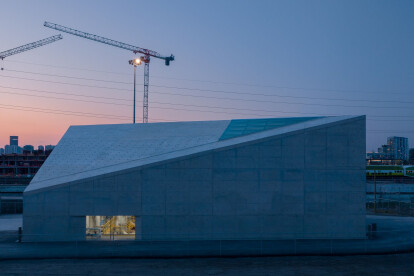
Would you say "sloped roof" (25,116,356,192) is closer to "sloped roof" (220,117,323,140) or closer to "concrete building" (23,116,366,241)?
"sloped roof" (220,117,323,140)

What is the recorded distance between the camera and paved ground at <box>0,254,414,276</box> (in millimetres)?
18078

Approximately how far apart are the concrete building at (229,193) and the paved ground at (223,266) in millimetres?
5347

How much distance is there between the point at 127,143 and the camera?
33.0 m

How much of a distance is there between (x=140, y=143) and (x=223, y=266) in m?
16.3

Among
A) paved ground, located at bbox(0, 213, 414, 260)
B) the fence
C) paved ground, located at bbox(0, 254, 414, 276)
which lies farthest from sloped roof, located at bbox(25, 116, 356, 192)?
the fence

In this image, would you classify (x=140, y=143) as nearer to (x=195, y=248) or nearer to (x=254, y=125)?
(x=254, y=125)

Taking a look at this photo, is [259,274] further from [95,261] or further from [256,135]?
[256,135]

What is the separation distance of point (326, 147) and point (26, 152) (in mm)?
128236

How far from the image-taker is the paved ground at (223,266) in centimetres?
1808

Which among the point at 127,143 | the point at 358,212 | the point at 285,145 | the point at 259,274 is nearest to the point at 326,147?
the point at 285,145

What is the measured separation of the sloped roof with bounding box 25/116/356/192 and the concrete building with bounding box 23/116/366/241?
673 mm

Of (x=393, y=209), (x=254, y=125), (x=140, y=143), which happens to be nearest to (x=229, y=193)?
(x=254, y=125)

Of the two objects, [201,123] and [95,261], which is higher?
[201,123]

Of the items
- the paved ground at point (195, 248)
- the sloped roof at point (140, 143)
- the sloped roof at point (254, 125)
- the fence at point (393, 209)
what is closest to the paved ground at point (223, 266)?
the paved ground at point (195, 248)
